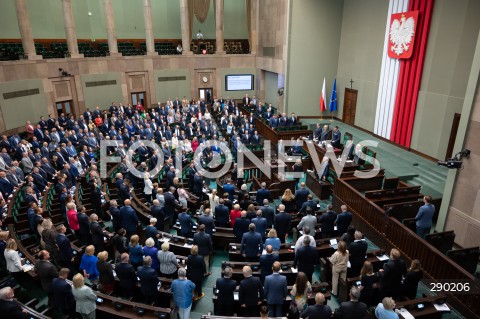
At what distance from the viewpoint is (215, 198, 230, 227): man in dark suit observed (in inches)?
313

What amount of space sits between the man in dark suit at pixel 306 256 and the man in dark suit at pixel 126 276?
2901 mm

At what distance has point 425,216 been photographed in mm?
7457

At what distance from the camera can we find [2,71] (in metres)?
14.7

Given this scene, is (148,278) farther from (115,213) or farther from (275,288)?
(115,213)

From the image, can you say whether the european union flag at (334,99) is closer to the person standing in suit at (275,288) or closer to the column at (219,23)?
the column at (219,23)

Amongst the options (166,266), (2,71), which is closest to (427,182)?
(166,266)

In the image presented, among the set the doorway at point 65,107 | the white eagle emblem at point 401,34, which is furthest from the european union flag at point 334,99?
the doorway at point 65,107

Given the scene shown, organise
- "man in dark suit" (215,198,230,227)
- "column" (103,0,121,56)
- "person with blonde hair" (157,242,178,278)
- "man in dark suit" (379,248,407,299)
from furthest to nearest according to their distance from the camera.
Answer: "column" (103,0,121,56)
"man in dark suit" (215,198,230,227)
"person with blonde hair" (157,242,178,278)
"man in dark suit" (379,248,407,299)

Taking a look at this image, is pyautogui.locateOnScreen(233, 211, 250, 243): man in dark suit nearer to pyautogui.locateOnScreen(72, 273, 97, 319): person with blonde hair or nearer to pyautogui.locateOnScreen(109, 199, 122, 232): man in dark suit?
pyautogui.locateOnScreen(109, 199, 122, 232): man in dark suit

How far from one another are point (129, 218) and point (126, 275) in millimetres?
2255

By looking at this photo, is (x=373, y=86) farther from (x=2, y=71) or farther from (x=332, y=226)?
(x=2, y=71)

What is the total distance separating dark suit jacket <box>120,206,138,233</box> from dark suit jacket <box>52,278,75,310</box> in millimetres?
2601

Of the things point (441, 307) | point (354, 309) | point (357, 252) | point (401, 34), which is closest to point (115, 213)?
point (357, 252)

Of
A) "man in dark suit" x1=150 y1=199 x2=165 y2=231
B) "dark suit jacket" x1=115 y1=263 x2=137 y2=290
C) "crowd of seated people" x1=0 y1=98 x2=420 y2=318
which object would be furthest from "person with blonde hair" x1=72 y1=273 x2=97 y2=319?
"man in dark suit" x1=150 y1=199 x2=165 y2=231
